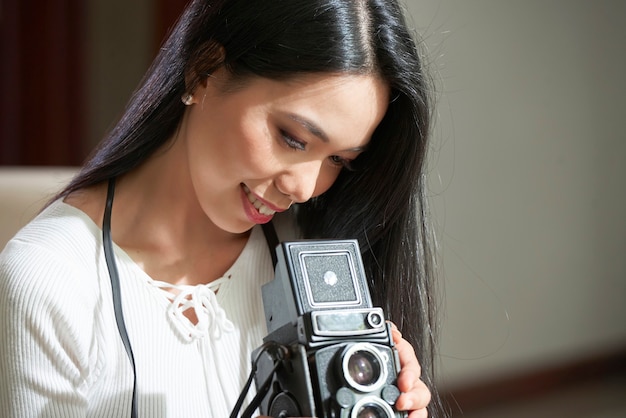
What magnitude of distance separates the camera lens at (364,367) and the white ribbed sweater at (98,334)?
0.33 metres

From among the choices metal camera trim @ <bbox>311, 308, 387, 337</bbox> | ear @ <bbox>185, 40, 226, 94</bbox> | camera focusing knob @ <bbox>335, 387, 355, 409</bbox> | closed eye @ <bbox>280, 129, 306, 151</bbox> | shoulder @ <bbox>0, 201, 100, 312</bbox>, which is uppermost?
ear @ <bbox>185, 40, 226, 94</bbox>

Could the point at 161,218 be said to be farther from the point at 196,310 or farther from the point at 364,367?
the point at 364,367

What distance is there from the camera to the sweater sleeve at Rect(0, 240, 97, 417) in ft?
3.32

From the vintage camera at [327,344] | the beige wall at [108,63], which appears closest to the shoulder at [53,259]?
the vintage camera at [327,344]

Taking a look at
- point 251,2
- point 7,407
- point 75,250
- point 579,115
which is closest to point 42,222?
point 75,250

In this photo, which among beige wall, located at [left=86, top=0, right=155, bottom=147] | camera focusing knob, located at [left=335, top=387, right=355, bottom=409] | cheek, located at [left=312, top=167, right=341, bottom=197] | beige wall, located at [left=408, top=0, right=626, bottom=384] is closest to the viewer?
camera focusing knob, located at [left=335, top=387, right=355, bottom=409]

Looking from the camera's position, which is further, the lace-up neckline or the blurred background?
the blurred background

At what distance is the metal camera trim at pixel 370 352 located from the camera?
2.82 ft

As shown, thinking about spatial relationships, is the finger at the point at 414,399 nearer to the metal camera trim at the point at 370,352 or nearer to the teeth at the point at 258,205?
the metal camera trim at the point at 370,352

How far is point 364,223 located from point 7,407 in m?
0.49

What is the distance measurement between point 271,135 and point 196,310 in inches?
10.4

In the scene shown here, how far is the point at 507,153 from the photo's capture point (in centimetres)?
257

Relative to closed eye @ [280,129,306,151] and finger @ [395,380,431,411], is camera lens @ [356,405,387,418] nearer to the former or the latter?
finger @ [395,380,431,411]

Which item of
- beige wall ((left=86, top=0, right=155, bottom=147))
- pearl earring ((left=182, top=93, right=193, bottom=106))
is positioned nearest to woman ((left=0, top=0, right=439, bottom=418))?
pearl earring ((left=182, top=93, right=193, bottom=106))
